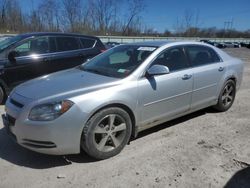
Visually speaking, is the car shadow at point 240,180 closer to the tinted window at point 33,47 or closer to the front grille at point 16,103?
the front grille at point 16,103

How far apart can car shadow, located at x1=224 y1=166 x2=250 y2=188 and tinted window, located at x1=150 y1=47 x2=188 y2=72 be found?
186 cm

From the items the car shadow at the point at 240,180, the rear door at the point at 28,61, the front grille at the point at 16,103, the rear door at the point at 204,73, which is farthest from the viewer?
the rear door at the point at 28,61

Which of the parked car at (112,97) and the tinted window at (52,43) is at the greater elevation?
the tinted window at (52,43)

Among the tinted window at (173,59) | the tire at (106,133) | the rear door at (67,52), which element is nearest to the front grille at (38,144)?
the tire at (106,133)

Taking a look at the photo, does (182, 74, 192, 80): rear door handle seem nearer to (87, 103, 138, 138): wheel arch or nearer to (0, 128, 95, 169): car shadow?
(87, 103, 138, 138): wheel arch

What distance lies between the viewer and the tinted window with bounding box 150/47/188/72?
4379 millimetres

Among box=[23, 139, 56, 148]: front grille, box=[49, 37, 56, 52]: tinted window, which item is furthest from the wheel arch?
box=[49, 37, 56, 52]: tinted window

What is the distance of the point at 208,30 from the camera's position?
3314 inches

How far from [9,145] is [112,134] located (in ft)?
5.26

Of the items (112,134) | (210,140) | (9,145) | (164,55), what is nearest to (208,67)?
(164,55)

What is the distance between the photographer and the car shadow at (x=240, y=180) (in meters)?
3.15

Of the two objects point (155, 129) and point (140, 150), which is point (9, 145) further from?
point (155, 129)

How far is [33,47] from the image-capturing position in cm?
668

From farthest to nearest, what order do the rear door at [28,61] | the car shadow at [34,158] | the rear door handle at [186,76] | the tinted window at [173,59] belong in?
the rear door at [28,61] → the rear door handle at [186,76] → the tinted window at [173,59] → the car shadow at [34,158]
